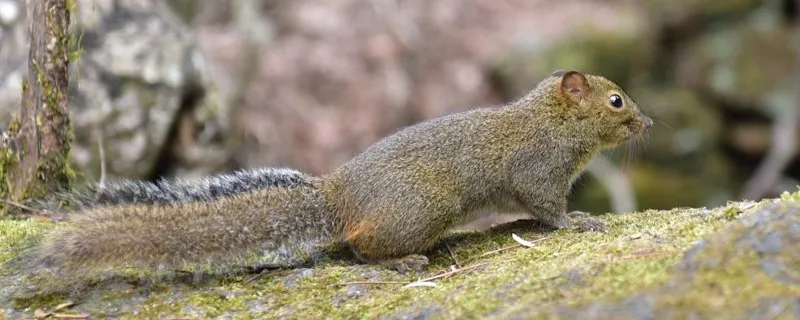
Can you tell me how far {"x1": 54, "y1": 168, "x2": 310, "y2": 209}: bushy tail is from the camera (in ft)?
12.1

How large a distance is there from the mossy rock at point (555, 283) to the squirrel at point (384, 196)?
6.1 inches

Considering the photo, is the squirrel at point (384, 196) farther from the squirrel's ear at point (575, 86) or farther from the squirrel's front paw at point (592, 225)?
the squirrel's front paw at point (592, 225)

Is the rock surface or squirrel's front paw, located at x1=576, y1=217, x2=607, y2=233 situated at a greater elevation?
the rock surface

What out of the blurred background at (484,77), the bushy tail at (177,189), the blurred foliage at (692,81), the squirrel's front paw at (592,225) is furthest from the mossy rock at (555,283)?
the blurred foliage at (692,81)

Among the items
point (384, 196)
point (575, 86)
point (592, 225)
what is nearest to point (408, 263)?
point (384, 196)

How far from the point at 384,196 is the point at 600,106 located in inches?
58.4

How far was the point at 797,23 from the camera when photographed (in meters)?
12.7

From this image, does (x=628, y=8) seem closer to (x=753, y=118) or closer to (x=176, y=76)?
(x=753, y=118)

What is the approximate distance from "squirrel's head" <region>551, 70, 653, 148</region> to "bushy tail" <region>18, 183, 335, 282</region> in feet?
5.10

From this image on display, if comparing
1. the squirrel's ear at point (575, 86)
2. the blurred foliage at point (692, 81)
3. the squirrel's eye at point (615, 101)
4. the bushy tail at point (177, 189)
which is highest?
the squirrel's ear at point (575, 86)

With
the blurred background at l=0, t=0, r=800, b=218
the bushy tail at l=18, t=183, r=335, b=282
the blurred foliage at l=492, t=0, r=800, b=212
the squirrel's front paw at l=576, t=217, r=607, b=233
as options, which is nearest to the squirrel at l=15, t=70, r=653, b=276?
the bushy tail at l=18, t=183, r=335, b=282

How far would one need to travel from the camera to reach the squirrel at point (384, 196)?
11.9ft

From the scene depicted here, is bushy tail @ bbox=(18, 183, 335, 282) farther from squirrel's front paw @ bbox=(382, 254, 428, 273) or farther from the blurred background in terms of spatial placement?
the blurred background

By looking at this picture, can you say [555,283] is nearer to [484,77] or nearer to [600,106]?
[600,106]
